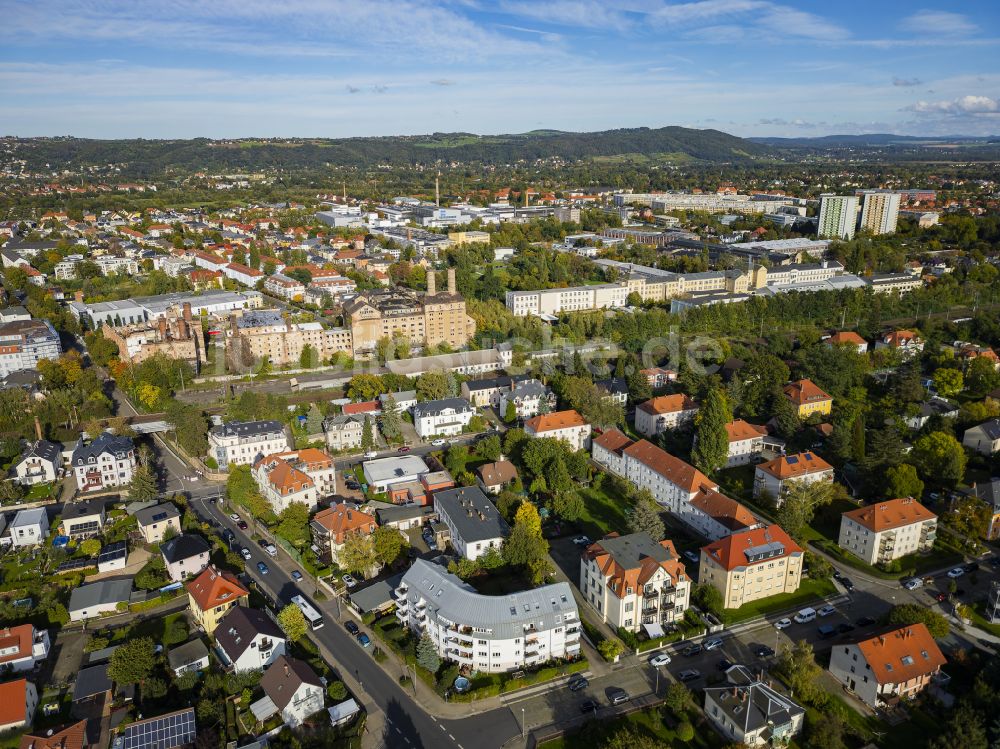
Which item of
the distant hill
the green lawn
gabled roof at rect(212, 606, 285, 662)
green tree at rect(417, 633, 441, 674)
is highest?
the distant hill

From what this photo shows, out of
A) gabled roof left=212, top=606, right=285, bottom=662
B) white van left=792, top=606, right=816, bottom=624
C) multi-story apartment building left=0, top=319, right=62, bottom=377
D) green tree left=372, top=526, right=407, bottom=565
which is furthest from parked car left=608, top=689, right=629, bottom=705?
multi-story apartment building left=0, top=319, right=62, bottom=377

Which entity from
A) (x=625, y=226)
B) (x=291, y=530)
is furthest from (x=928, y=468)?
(x=625, y=226)

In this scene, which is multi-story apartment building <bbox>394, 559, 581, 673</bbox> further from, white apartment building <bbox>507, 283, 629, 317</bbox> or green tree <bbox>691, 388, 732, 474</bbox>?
white apartment building <bbox>507, 283, 629, 317</bbox>

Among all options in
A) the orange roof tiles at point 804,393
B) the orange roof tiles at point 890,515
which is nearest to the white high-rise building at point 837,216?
the orange roof tiles at point 804,393

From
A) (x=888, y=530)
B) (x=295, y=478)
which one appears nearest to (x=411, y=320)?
(x=295, y=478)

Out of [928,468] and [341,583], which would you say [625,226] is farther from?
[341,583]

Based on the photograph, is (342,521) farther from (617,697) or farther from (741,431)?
(741,431)
